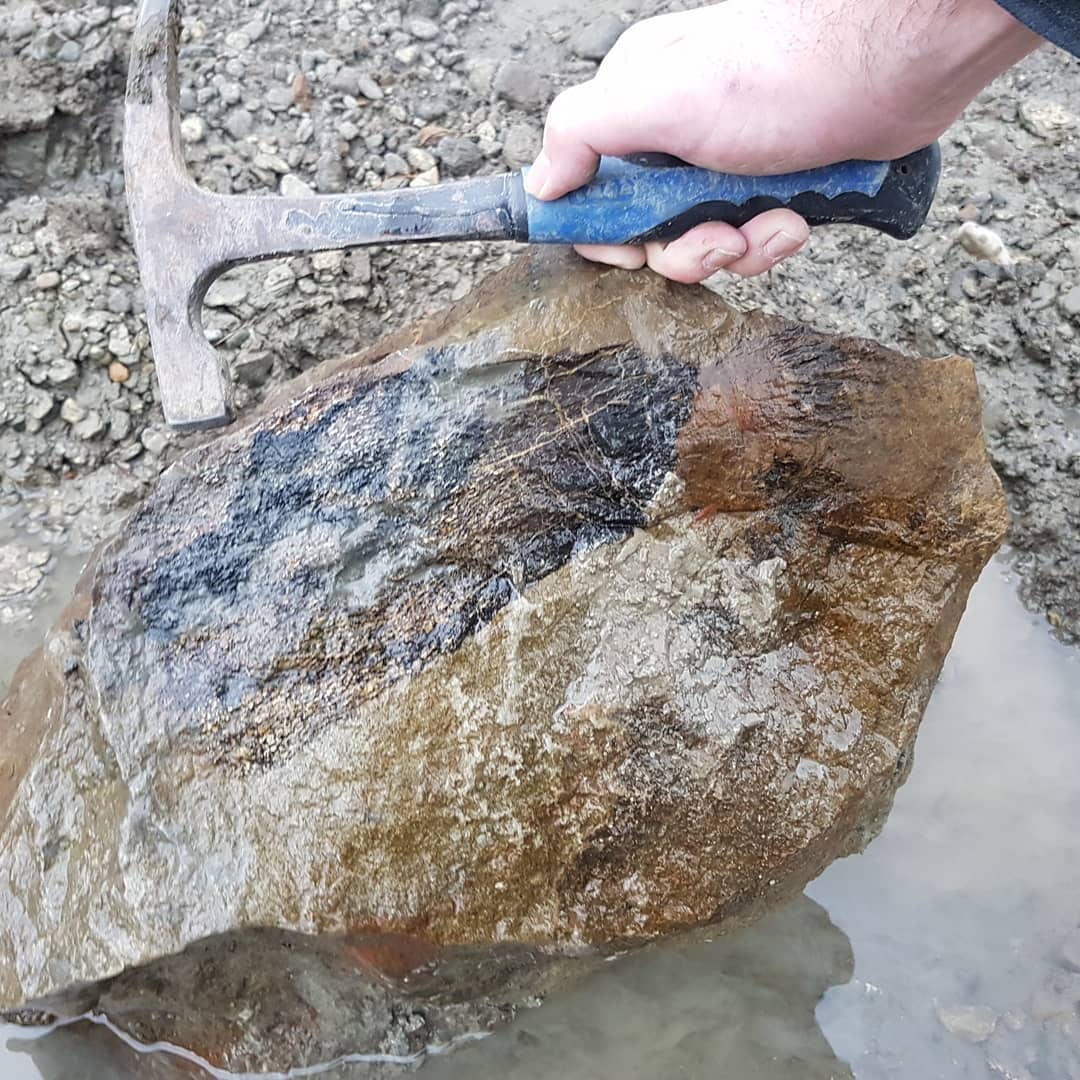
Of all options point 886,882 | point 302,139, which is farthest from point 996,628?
point 302,139

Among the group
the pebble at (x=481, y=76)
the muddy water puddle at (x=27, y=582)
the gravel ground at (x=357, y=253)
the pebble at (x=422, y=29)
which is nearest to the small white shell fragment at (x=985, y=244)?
the gravel ground at (x=357, y=253)

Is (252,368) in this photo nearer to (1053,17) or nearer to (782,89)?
(782,89)

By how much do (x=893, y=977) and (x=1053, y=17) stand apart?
196 cm

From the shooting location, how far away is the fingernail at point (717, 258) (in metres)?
2.01

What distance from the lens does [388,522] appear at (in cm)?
195

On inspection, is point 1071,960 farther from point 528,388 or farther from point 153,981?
point 153,981

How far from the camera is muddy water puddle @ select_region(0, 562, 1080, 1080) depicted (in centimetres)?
226

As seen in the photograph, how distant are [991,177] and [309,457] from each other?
2.46m

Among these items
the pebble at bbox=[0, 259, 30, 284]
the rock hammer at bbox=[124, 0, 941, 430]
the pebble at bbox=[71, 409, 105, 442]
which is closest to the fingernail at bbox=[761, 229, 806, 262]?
the rock hammer at bbox=[124, 0, 941, 430]

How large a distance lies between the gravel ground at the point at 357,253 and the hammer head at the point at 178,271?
873 mm

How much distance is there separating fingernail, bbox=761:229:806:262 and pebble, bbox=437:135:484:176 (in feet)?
4.89

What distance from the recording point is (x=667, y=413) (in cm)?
199

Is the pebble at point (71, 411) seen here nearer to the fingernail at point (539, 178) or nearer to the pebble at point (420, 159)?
the pebble at point (420, 159)

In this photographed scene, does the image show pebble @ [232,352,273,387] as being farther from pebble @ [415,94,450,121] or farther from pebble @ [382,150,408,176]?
pebble @ [415,94,450,121]
